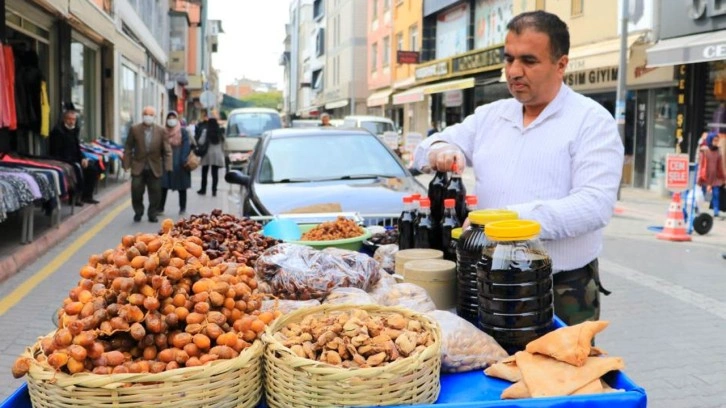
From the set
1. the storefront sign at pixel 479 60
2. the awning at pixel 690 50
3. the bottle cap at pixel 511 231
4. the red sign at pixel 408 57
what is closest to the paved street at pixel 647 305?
the bottle cap at pixel 511 231

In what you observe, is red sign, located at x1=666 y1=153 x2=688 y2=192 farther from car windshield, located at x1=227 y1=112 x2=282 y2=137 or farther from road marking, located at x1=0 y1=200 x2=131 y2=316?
car windshield, located at x1=227 y1=112 x2=282 y2=137

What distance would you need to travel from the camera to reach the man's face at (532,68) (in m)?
2.79

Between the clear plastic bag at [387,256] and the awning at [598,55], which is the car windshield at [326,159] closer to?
the clear plastic bag at [387,256]

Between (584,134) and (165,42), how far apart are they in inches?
1784

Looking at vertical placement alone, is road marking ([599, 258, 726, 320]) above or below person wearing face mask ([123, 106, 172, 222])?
below

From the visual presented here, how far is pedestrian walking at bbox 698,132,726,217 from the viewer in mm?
13430

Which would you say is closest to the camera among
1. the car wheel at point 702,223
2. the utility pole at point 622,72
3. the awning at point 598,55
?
the car wheel at point 702,223

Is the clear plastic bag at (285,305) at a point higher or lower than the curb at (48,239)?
higher

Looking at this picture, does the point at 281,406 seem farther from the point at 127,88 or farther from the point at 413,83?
the point at 413,83

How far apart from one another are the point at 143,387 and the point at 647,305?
6.12m

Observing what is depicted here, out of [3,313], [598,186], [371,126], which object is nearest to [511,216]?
[598,186]

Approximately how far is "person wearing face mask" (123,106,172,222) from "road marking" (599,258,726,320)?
7.02m

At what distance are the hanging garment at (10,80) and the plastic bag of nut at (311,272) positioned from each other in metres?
9.52

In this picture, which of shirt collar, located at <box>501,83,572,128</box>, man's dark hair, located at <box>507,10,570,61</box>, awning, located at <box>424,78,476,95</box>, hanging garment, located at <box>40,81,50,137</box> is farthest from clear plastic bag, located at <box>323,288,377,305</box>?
awning, located at <box>424,78,476,95</box>
